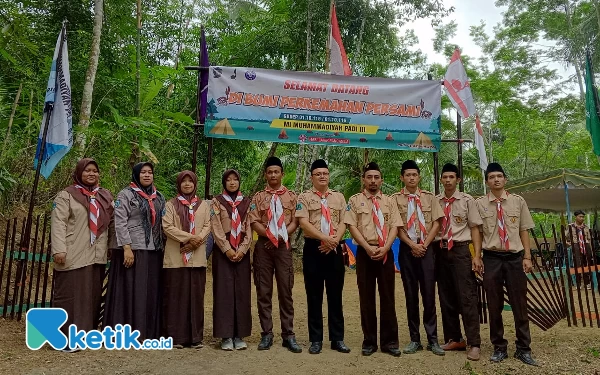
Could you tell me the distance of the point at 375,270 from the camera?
4.41 m

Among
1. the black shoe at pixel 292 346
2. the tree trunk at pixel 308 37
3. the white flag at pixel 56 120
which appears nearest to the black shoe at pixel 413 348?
the black shoe at pixel 292 346

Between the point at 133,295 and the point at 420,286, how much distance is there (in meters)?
2.75

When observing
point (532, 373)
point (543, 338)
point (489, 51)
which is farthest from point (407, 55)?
point (532, 373)

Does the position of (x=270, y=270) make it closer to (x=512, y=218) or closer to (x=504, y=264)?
(x=504, y=264)

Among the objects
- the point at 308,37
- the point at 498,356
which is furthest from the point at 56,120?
the point at 308,37

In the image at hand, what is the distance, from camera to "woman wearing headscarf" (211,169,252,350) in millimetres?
4445

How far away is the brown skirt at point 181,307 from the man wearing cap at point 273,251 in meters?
0.61

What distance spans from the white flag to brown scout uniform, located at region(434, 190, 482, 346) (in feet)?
13.7

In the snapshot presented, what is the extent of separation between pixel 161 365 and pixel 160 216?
1.42 metres

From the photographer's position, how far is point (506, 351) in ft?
14.0

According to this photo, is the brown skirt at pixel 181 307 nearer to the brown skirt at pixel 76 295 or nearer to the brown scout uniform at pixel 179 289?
the brown scout uniform at pixel 179 289

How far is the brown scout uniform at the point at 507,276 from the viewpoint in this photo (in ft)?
13.9

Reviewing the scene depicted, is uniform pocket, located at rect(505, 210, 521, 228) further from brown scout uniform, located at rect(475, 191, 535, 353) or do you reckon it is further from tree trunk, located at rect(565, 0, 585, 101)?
tree trunk, located at rect(565, 0, 585, 101)

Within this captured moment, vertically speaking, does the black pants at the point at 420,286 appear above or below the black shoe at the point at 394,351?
above
